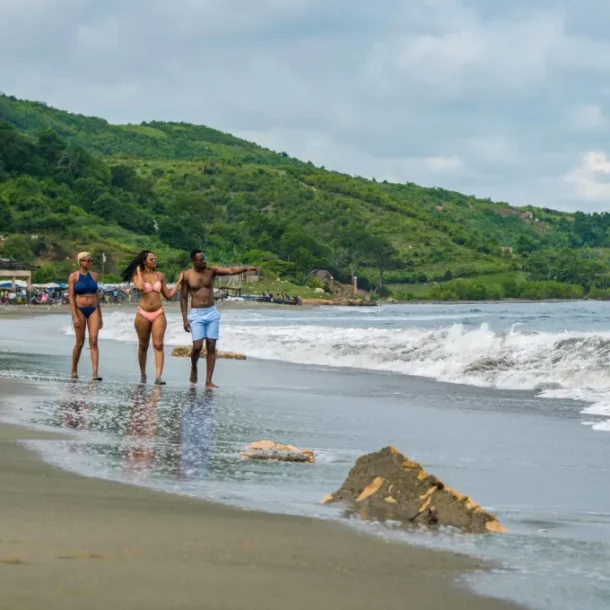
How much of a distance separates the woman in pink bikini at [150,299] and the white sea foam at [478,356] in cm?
469

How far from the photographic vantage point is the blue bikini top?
1366 cm

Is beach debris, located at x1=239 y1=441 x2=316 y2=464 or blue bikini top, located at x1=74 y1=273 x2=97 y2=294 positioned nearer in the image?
beach debris, located at x1=239 y1=441 x2=316 y2=464

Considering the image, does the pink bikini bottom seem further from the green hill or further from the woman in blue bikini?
the green hill

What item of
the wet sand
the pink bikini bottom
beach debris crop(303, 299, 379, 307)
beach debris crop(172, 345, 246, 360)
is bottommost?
the wet sand

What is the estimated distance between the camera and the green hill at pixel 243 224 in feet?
333

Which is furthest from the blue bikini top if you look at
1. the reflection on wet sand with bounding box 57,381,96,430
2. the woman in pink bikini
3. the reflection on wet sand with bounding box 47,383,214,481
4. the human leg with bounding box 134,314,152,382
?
the reflection on wet sand with bounding box 57,381,96,430

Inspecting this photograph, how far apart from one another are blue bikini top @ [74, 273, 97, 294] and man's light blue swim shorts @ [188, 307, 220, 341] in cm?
123

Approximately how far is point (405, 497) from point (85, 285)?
8.69 meters

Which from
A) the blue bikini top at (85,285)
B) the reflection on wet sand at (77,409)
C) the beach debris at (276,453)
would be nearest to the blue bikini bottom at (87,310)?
the blue bikini top at (85,285)

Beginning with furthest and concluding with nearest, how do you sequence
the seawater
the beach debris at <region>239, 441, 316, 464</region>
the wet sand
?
1. the beach debris at <region>239, 441, 316, 464</region>
2. the seawater
3. the wet sand

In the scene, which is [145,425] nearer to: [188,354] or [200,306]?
[200,306]

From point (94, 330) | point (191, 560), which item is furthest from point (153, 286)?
point (191, 560)

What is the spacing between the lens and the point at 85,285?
13.7 m

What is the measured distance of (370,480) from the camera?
5.87 meters
